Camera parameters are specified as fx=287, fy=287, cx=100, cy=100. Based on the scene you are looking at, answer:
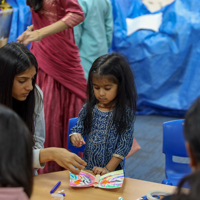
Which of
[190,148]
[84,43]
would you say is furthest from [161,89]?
[190,148]

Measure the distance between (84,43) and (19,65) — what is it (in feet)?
7.28

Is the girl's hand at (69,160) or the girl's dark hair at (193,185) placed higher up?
the girl's dark hair at (193,185)

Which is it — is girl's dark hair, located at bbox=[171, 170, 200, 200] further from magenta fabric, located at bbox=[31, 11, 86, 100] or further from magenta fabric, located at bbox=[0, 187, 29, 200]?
Result: magenta fabric, located at bbox=[31, 11, 86, 100]

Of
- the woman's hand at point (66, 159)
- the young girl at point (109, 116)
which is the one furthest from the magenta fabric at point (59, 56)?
the woman's hand at point (66, 159)

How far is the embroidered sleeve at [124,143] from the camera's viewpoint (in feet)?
4.47

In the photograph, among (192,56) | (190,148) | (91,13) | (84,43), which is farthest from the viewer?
(192,56)

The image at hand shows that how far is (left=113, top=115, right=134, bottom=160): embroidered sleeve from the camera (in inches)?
53.7

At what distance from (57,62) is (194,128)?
58.1 inches

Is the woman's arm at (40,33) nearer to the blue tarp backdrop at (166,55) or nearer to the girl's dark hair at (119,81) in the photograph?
the girl's dark hair at (119,81)

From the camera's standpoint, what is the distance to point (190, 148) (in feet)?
1.73

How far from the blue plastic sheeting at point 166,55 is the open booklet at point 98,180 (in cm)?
313

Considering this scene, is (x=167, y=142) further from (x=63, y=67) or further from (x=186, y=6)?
(x=186, y=6)

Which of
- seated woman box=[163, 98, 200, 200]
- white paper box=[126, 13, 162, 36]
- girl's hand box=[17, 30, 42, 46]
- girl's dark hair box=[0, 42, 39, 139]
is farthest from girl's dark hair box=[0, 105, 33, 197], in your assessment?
white paper box=[126, 13, 162, 36]

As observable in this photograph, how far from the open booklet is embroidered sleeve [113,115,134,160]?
223 mm
